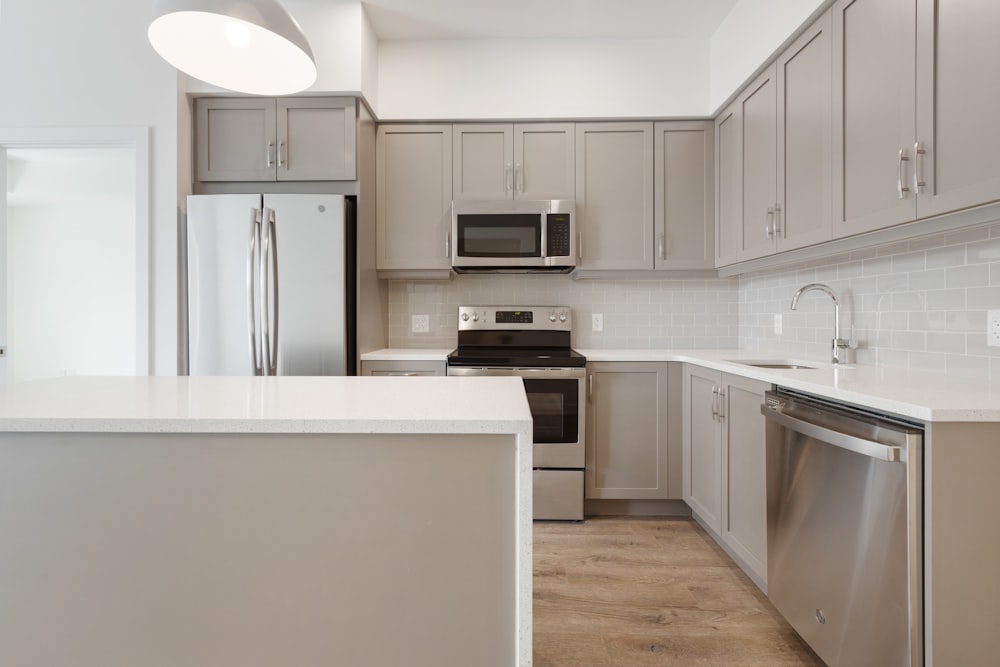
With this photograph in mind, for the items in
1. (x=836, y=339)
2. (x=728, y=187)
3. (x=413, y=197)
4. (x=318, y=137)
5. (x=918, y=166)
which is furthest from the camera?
(x=413, y=197)

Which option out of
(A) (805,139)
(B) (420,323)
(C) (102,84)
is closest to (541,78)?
(A) (805,139)

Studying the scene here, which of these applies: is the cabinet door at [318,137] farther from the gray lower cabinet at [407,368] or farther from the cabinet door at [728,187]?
the cabinet door at [728,187]

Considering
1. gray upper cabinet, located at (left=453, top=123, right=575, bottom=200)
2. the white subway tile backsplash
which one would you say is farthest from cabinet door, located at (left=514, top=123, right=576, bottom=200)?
the white subway tile backsplash

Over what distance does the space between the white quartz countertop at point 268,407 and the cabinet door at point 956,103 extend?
134 cm

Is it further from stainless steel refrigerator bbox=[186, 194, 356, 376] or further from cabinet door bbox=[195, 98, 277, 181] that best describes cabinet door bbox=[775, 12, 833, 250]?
cabinet door bbox=[195, 98, 277, 181]

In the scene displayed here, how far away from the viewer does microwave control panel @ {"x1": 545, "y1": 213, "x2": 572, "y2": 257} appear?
2938 millimetres

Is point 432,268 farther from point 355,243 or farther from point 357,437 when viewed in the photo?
point 357,437

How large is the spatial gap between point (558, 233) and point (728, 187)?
0.99 meters

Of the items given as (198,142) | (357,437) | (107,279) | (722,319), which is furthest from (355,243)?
(107,279)

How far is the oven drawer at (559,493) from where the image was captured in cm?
275

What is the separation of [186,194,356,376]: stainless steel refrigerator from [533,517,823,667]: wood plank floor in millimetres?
1514

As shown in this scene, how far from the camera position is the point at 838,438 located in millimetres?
1382

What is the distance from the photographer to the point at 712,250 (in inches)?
118

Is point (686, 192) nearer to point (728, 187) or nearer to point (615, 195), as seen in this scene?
point (728, 187)
